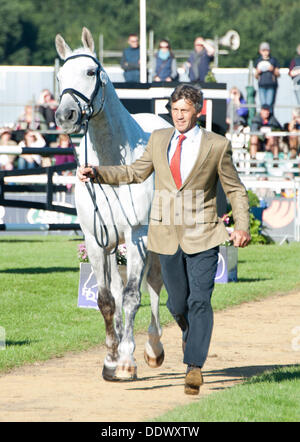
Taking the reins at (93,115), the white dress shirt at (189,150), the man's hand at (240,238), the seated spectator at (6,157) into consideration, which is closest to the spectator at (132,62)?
the seated spectator at (6,157)

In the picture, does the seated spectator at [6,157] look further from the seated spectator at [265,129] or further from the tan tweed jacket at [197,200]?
the tan tweed jacket at [197,200]

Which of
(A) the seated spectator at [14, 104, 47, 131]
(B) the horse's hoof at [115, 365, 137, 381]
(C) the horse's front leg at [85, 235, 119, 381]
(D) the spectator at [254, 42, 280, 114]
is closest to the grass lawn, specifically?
(C) the horse's front leg at [85, 235, 119, 381]

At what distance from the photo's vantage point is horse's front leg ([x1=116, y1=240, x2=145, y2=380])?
7391mm

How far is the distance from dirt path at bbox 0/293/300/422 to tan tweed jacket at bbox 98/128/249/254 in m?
1.11

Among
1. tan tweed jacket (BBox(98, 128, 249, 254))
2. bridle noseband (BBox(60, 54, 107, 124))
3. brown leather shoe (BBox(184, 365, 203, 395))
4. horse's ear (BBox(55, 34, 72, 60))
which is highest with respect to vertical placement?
horse's ear (BBox(55, 34, 72, 60))

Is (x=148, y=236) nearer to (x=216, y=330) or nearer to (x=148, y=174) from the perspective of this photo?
(x=148, y=174)

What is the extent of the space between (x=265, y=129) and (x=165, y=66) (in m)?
2.90

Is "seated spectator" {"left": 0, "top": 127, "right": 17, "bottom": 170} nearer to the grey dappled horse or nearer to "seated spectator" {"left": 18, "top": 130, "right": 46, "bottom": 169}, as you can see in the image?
"seated spectator" {"left": 18, "top": 130, "right": 46, "bottom": 169}

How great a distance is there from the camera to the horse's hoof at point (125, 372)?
24.3ft

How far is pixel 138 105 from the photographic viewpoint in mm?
15609

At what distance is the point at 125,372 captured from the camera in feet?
24.3

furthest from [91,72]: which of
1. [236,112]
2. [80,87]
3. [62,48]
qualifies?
[236,112]

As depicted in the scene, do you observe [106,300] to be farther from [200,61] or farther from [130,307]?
[200,61]
